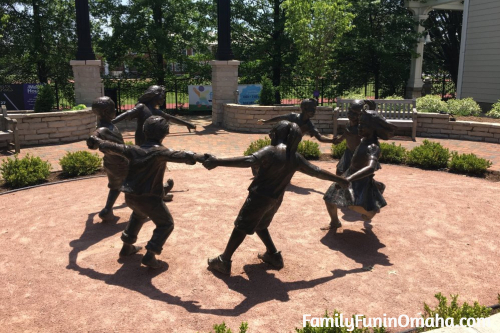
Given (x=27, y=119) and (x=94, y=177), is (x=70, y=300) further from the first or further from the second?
(x=27, y=119)

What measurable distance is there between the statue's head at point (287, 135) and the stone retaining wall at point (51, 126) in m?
10.0

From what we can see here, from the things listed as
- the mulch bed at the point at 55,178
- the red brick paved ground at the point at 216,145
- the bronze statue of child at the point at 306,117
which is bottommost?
the mulch bed at the point at 55,178

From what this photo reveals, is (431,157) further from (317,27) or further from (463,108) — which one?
(317,27)

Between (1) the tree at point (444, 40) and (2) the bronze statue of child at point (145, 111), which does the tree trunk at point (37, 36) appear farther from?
Answer: (1) the tree at point (444, 40)

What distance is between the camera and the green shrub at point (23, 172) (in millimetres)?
8516

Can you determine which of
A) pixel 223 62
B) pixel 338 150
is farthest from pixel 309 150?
pixel 223 62

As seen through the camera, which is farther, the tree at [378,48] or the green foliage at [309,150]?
the tree at [378,48]

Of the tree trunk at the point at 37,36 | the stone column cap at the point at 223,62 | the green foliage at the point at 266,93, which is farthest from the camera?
the tree trunk at the point at 37,36

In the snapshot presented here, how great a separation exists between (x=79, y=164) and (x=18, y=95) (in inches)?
380

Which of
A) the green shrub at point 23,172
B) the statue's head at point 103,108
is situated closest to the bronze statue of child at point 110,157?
the statue's head at point 103,108

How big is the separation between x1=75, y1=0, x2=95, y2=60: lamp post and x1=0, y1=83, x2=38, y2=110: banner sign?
3025 millimetres

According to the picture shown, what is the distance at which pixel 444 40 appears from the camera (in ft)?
81.8

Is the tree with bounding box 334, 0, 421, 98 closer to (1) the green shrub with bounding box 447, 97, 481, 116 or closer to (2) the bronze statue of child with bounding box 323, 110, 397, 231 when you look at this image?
(1) the green shrub with bounding box 447, 97, 481, 116

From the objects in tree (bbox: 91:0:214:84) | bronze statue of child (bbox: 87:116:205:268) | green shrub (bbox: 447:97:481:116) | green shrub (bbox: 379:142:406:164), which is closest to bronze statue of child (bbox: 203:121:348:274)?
bronze statue of child (bbox: 87:116:205:268)
